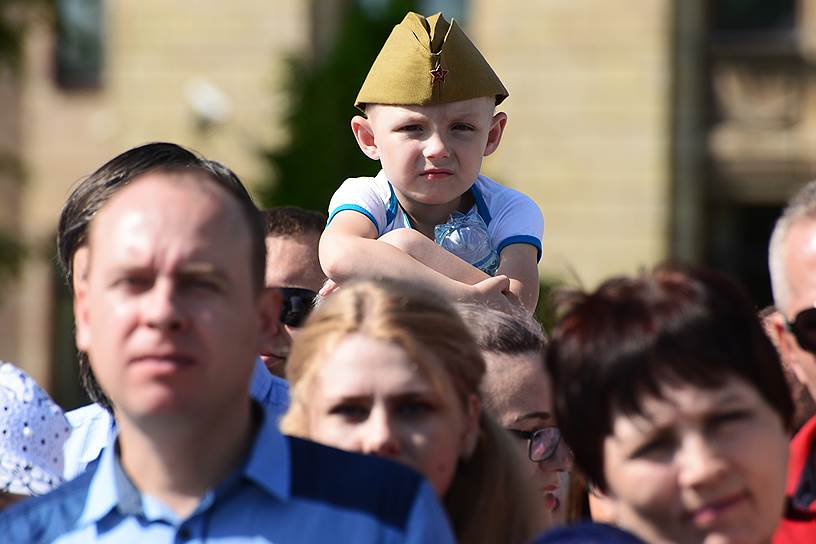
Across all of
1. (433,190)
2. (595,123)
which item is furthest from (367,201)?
(595,123)

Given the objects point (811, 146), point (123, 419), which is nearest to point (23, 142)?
point (811, 146)

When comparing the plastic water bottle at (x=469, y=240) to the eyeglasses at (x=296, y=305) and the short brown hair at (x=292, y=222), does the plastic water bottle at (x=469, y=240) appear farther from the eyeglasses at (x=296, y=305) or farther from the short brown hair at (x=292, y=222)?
the short brown hair at (x=292, y=222)

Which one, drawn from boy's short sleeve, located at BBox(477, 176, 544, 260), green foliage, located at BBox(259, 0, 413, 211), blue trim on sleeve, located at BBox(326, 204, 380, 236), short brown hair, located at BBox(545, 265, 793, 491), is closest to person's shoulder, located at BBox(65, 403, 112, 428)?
blue trim on sleeve, located at BBox(326, 204, 380, 236)

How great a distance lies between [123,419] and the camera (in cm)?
294

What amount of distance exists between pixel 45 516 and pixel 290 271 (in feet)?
6.70

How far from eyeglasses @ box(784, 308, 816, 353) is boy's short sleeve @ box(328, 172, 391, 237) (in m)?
1.15

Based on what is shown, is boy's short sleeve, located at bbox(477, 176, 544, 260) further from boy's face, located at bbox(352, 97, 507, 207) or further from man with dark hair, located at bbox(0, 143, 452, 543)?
man with dark hair, located at bbox(0, 143, 452, 543)

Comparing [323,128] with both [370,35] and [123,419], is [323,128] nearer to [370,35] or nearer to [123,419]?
[370,35]

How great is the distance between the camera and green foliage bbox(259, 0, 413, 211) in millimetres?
14617

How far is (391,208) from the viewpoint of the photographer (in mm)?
4508

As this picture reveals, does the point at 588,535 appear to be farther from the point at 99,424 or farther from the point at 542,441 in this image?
the point at 99,424

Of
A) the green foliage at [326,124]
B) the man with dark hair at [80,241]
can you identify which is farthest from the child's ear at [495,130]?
the green foliage at [326,124]

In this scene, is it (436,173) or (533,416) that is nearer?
(533,416)

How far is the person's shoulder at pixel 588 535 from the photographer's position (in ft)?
9.37
